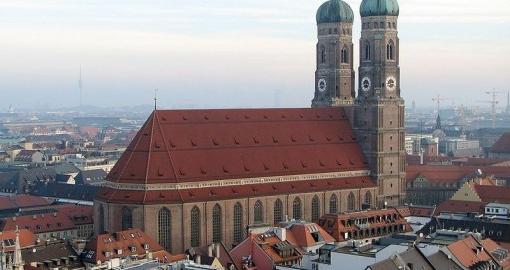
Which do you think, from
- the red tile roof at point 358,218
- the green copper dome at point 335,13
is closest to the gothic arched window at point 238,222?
the red tile roof at point 358,218

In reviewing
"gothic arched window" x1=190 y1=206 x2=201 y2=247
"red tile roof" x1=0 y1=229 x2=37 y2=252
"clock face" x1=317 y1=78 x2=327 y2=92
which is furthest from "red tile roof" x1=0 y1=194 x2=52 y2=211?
"clock face" x1=317 y1=78 x2=327 y2=92

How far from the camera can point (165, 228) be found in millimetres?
119125

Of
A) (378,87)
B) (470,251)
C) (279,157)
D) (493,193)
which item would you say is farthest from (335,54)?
(470,251)

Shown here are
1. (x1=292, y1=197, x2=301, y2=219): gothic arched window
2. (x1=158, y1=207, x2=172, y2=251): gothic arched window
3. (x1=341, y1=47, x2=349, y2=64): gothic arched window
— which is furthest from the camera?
(x1=341, y1=47, x2=349, y2=64): gothic arched window

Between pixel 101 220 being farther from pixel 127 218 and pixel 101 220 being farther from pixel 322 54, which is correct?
pixel 322 54

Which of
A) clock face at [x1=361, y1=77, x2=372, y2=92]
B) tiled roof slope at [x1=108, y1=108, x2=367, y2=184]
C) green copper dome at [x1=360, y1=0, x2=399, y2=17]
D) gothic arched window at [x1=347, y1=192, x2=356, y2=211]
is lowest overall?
gothic arched window at [x1=347, y1=192, x2=356, y2=211]

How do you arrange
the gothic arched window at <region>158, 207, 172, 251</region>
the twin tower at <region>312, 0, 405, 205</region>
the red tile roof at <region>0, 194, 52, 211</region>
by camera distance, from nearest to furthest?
the gothic arched window at <region>158, 207, 172, 251</region>
the twin tower at <region>312, 0, 405, 205</region>
the red tile roof at <region>0, 194, 52, 211</region>

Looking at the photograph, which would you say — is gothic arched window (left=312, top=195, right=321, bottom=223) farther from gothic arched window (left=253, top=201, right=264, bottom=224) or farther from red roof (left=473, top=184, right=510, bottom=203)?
red roof (left=473, top=184, right=510, bottom=203)

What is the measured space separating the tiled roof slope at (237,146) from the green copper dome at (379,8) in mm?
16847

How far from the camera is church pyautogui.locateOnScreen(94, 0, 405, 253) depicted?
12019 centimetres

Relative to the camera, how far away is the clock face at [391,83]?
468 ft

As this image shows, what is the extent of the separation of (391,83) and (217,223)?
3932 centimetres

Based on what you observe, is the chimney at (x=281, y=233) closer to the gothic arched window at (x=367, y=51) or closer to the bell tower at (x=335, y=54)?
the gothic arched window at (x=367, y=51)

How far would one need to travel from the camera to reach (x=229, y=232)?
411 ft
